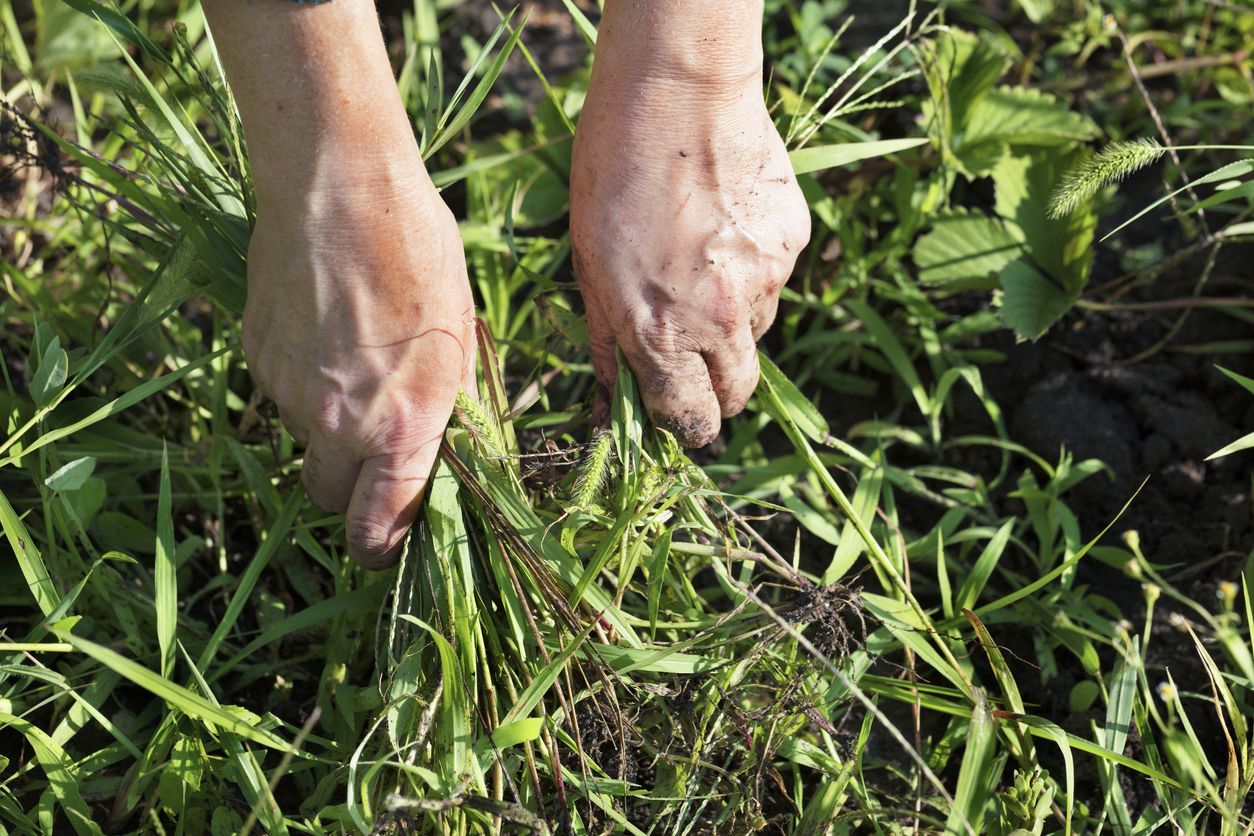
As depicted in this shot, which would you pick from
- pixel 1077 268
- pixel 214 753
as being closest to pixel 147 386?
A: pixel 214 753

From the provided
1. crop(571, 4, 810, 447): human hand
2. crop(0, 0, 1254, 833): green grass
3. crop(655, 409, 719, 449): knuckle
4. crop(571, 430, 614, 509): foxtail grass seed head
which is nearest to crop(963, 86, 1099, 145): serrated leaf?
crop(0, 0, 1254, 833): green grass

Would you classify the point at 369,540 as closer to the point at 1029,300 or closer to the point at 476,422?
the point at 476,422

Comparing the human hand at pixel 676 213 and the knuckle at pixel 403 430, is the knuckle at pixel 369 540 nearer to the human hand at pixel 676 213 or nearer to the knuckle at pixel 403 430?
the knuckle at pixel 403 430

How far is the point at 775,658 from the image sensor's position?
4.49 ft

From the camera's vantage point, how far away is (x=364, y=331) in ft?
3.81

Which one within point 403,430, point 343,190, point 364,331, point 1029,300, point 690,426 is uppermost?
point 343,190

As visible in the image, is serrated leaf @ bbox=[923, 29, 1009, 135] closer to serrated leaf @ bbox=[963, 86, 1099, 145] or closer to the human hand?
serrated leaf @ bbox=[963, 86, 1099, 145]

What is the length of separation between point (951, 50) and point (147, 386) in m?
1.47

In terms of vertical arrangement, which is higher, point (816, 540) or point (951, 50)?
point (951, 50)

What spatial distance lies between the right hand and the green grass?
7 centimetres

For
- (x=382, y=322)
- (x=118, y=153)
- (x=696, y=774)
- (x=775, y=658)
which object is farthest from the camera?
(x=118, y=153)

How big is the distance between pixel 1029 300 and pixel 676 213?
811 millimetres

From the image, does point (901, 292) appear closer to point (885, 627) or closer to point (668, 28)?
point (885, 627)

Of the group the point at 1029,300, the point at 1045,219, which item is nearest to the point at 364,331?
the point at 1029,300
